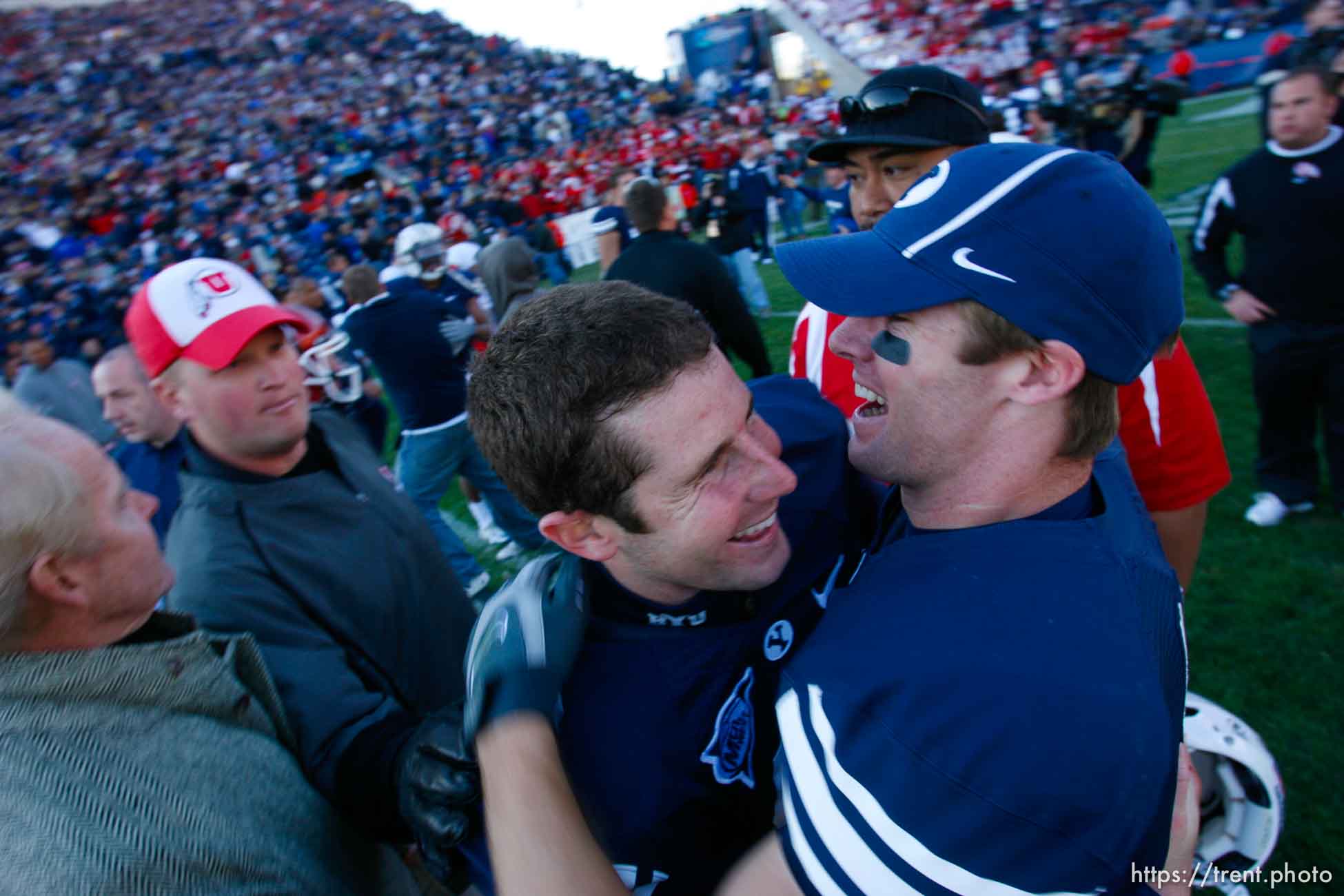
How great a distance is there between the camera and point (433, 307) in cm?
493

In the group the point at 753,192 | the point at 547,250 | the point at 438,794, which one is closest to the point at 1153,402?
the point at 438,794

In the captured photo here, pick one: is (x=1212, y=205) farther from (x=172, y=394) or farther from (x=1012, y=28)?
(x=1012, y=28)

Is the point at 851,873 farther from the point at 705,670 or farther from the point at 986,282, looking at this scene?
the point at 986,282

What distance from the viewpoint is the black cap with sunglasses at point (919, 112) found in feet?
8.34

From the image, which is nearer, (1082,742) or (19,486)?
(1082,742)

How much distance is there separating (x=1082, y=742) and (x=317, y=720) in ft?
4.85

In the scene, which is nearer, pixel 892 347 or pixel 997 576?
pixel 997 576

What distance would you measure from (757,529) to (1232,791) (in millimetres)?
1732

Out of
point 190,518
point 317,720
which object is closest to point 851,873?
point 317,720

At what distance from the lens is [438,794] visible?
4.63 ft

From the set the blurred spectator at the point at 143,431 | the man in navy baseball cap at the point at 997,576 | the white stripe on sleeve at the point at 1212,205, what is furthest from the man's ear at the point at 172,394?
the white stripe on sleeve at the point at 1212,205

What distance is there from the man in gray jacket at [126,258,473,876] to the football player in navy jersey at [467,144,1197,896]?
1.35 feet

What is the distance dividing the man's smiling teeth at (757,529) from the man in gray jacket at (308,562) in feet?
2.22

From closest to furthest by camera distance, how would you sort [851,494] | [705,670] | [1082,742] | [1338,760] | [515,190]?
[1082,742] → [705,670] → [851,494] → [1338,760] → [515,190]
